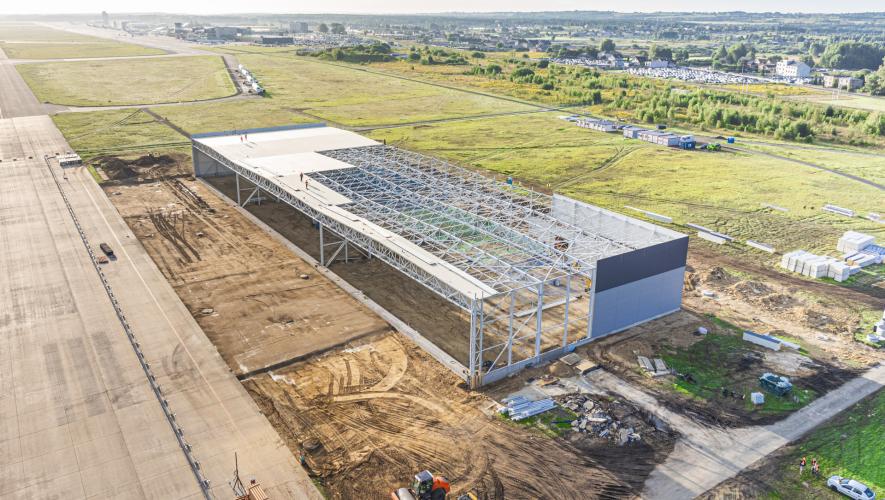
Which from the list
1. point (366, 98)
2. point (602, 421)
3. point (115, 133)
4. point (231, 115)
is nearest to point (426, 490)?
point (602, 421)

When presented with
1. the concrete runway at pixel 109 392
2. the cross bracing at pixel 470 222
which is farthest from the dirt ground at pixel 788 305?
the concrete runway at pixel 109 392

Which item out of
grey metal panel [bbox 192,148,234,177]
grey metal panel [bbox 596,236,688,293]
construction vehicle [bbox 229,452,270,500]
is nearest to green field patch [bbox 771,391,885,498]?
grey metal panel [bbox 596,236,688,293]

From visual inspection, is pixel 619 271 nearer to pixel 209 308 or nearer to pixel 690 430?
pixel 690 430

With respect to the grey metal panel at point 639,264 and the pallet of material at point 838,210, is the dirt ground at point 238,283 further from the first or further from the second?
the pallet of material at point 838,210

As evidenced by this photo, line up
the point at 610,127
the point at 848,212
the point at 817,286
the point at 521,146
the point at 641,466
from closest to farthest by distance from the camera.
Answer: the point at 641,466 < the point at 817,286 < the point at 848,212 < the point at 521,146 < the point at 610,127

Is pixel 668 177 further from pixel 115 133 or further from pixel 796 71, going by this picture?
pixel 796 71

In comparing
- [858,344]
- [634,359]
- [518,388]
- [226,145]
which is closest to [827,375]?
[858,344]

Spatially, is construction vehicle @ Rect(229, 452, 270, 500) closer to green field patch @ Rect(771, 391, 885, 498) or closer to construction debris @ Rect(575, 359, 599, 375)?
construction debris @ Rect(575, 359, 599, 375)
